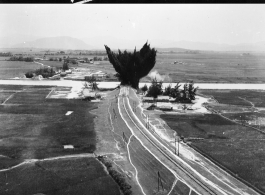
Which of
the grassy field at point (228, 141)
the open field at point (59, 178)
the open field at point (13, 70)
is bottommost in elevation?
the open field at point (59, 178)

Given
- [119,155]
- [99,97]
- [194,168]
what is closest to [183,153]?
[194,168]

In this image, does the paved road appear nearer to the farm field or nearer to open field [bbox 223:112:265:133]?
open field [bbox 223:112:265:133]

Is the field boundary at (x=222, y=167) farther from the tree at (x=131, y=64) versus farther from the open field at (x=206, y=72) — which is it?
the open field at (x=206, y=72)

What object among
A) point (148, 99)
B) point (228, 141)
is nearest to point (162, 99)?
point (148, 99)

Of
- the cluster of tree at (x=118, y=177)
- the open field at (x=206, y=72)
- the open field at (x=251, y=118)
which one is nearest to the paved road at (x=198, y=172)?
the cluster of tree at (x=118, y=177)

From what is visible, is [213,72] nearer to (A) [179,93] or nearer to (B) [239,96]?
(B) [239,96]

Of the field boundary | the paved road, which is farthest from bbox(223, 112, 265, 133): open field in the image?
the paved road

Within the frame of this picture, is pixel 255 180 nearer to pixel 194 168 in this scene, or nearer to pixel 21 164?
pixel 194 168
